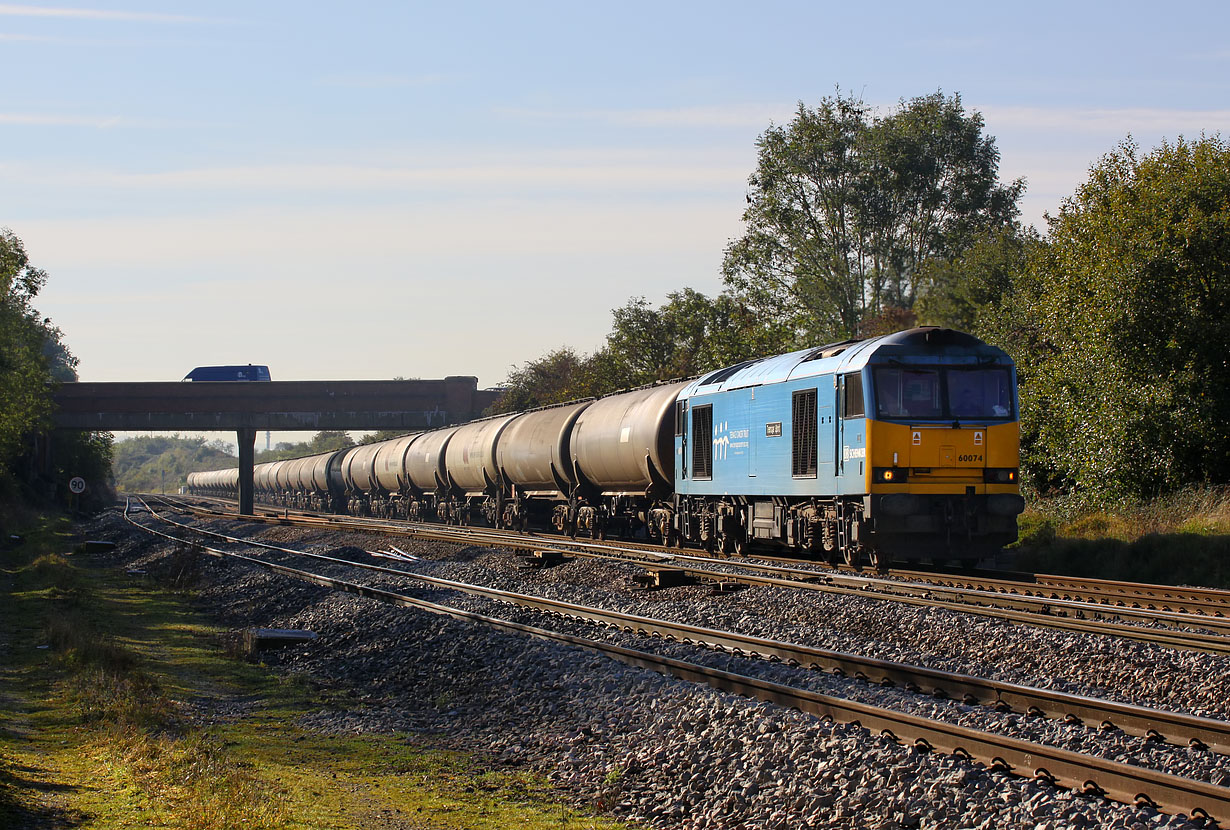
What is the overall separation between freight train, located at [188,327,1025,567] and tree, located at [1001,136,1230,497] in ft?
24.4

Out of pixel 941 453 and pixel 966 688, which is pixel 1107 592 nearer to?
pixel 941 453

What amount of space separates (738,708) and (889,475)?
9.69 meters

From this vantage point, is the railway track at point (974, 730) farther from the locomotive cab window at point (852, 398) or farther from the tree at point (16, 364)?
the tree at point (16, 364)

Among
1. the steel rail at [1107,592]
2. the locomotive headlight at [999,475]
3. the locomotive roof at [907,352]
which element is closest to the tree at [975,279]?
the locomotive roof at [907,352]

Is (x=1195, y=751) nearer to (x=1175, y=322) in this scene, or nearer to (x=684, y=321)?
(x=1175, y=322)

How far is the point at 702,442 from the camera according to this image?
2473 centimetres

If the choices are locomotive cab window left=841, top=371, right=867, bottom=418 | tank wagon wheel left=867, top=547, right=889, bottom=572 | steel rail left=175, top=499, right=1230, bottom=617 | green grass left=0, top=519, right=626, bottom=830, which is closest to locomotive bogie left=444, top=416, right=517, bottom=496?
steel rail left=175, top=499, right=1230, bottom=617

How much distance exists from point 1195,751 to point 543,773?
462cm

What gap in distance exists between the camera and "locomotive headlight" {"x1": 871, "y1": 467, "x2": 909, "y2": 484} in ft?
58.7

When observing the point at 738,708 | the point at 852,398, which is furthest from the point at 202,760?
the point at 852,398

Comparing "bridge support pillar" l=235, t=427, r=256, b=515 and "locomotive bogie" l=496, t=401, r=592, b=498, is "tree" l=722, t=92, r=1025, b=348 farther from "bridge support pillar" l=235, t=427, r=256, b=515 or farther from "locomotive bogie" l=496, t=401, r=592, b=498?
"bridge support pillar" l=235, t=427, r=256, b=515

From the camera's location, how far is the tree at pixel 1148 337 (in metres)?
24.4

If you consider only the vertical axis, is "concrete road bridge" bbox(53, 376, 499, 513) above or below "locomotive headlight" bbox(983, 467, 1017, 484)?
above

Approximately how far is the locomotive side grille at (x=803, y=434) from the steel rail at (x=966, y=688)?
577 centimetres
